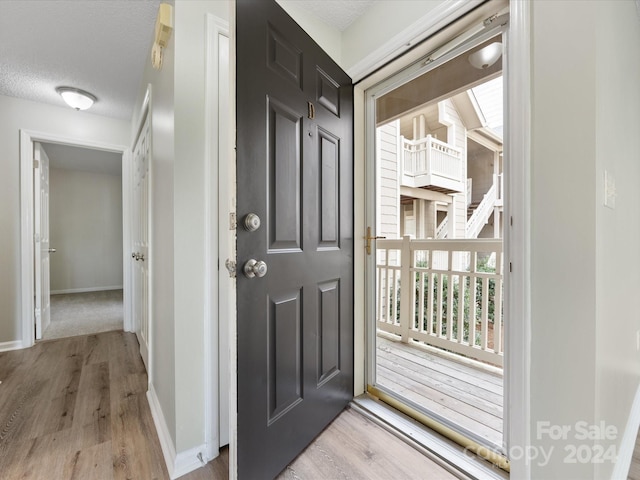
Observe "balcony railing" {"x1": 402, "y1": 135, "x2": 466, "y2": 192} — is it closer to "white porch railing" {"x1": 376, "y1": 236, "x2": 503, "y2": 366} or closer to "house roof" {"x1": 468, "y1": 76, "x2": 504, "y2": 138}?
"house roof" {"x1": 468, "y1": 76, "x2": 504, "y2": 138}

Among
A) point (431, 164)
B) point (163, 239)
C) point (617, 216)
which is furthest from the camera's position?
point (431, 164)

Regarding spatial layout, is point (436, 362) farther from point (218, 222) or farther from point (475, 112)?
point (475, 112)

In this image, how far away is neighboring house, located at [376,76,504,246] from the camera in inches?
108

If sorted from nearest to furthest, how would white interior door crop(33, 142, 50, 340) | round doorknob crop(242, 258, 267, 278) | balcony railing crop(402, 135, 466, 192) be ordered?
round doorknob crop(242, 258, 267, 278)
white interior door crop(33, 142, 50, 340)
balcony railing crop(402, 135, 466, 192)

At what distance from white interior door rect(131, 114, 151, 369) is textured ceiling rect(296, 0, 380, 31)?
1.32 meters

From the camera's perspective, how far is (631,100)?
4.59 feet

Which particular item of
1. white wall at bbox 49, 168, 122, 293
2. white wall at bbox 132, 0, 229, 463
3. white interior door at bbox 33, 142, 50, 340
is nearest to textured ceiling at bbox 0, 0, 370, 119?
white wall at bbox 132, 0, 229, 463

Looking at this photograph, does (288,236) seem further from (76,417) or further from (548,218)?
(76,417)

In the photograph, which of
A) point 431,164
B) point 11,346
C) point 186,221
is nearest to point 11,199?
point 11,346

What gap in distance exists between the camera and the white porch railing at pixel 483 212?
104 inches

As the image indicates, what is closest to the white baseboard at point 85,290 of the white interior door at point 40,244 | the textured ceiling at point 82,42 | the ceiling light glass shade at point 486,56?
the white interior door at point 40,244

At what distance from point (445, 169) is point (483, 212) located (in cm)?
93

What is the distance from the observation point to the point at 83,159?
4.68 meters

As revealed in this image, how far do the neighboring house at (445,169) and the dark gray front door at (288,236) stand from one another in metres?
1.53
